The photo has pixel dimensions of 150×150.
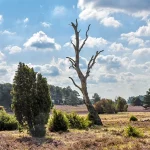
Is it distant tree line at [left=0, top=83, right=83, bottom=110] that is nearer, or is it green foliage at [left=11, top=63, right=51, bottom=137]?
green foliage at [left=11, top=63, right=51, bottom=137]

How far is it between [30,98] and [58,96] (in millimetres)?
171079

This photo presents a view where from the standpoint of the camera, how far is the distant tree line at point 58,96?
137250mm

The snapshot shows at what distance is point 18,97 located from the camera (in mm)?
23906

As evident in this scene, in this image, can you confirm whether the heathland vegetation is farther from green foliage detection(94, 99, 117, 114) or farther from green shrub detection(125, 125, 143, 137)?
green foliage detection(94, 99, 117, 114)

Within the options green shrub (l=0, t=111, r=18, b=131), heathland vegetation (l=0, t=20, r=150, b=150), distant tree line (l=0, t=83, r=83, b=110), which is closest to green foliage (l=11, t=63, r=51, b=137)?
heathland vegetation (l=0, t=20, r=150, b=150)

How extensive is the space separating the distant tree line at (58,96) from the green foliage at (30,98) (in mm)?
107986

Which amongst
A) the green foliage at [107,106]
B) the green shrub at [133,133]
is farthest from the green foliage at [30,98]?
the green foliage at [107,106]

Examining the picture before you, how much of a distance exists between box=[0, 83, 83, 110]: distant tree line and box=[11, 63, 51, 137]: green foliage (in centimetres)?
10799

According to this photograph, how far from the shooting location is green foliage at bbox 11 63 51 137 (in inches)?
936

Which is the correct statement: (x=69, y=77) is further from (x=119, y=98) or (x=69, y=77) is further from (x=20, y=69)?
(x=119, y=98)

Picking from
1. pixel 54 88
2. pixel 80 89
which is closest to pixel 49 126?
pixel 80 89

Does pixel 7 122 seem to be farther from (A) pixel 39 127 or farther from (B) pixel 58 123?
(A) pixel 39 127

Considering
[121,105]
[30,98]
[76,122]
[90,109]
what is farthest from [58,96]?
[30,98]

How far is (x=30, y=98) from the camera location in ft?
77.9
